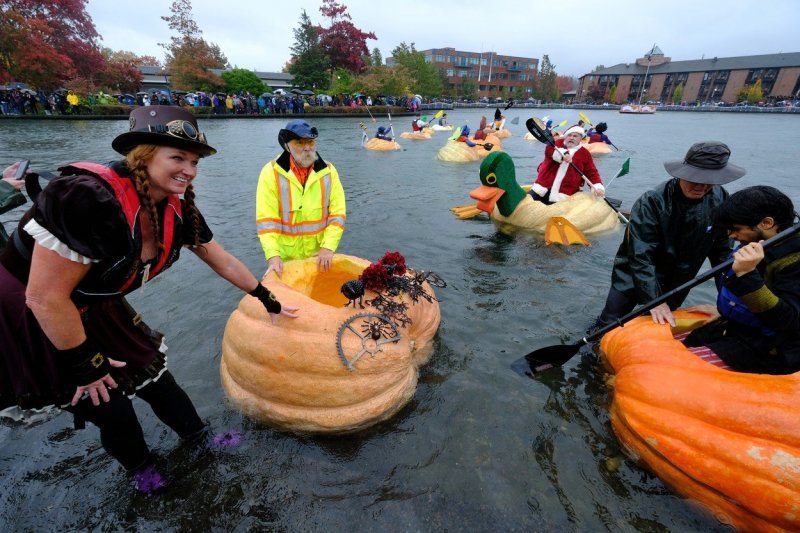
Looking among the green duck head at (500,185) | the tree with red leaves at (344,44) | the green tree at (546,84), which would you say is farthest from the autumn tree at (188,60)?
the green tree at (546,84)

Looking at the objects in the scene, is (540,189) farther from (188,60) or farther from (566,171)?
(188,60)

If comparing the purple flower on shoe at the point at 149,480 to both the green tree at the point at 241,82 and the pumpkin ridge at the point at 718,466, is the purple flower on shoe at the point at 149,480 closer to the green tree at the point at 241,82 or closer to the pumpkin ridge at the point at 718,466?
the pumpkin ridge at the point at 718,466

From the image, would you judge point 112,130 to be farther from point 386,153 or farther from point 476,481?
point 476,481

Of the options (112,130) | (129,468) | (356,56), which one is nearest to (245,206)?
(129,468)

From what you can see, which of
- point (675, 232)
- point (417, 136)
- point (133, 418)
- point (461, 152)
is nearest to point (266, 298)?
point (133, 418)

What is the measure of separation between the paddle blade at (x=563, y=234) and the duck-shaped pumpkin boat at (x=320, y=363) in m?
4.77

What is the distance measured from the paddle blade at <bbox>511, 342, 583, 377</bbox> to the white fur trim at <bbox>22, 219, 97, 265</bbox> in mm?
3604

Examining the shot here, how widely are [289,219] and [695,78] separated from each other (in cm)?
10947

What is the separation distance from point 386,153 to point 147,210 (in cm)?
1717

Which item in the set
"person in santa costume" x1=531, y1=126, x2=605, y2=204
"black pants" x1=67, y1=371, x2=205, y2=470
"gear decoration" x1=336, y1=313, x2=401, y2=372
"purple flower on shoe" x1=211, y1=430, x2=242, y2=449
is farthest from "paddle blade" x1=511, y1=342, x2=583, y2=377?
"person in santa costume" x1=531, y1=126, x2=605, y2=204

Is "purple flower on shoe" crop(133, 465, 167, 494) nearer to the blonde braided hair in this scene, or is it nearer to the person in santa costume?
the blonde braided hair

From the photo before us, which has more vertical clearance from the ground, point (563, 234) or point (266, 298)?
point (266, 298)

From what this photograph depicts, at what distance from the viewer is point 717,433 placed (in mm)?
2422

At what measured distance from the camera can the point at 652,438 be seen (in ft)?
8.70
